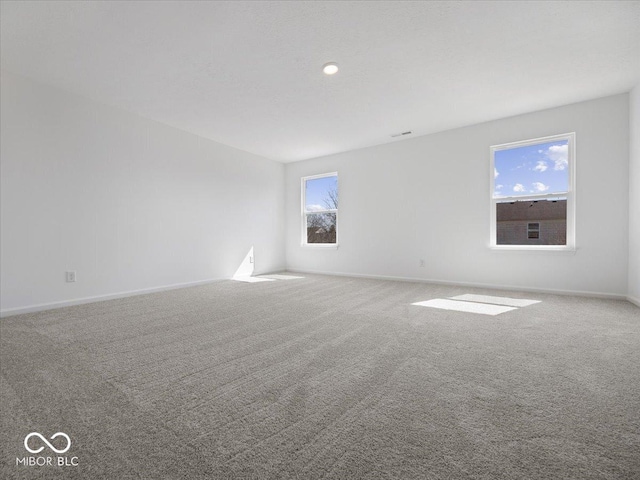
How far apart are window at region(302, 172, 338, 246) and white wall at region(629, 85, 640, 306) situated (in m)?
4.26

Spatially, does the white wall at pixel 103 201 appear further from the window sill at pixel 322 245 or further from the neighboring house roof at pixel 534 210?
the neighboring house roof at pixel 534 210

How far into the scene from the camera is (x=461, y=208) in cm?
454

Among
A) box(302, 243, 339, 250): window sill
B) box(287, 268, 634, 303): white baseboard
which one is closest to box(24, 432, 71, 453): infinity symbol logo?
box(287, 268, 634, 303): white baseboard

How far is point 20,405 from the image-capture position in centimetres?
135

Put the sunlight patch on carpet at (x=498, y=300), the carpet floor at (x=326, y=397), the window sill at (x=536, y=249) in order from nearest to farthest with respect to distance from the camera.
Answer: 1. the carpet floor at (x=326, y=397)
2. the sunlight patch on carpet at (x=498, y=300)
3. the window sill at (x=536, y=249)

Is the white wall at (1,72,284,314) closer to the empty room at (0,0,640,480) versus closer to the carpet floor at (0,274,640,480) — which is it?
the empty room at (0,0,640,480)

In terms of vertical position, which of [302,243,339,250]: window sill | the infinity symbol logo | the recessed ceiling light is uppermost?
the recessed ceiling light

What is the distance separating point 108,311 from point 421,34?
4.16 m

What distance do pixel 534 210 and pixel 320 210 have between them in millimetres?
3761

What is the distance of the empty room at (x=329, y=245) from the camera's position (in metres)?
1.16

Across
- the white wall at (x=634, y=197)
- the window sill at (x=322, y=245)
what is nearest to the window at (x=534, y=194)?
the white wall at (x=634, y=197)

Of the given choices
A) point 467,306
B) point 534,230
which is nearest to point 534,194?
point 534,230

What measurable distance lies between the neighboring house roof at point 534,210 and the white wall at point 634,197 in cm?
64

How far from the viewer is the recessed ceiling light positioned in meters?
2.85
